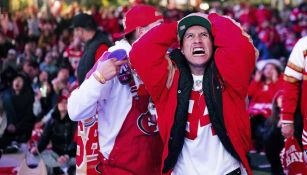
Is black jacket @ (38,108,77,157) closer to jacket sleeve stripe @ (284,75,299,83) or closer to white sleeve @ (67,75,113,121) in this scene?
jacket sleeve stripe @ (284,75,299,83)

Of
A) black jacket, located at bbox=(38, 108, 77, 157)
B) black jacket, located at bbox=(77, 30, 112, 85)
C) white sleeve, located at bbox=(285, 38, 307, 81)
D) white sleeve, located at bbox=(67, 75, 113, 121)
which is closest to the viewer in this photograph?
white sleeve, located at bbox=(67, 75, 113, 121)

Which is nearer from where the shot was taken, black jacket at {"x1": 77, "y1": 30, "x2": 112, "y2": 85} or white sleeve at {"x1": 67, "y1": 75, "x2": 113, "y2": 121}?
white sleeve at {"x1": 67, "y1": 75, "x2": 113, "y2": 121}

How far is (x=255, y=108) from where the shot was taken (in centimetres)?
1258

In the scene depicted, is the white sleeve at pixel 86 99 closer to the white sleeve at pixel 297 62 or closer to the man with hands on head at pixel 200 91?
the man with hands on head at pixel 200 91

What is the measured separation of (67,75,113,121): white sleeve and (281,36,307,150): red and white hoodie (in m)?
2.22

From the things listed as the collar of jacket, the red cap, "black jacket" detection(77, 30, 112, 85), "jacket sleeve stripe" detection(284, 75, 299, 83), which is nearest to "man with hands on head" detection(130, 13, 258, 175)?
the collar of jacket

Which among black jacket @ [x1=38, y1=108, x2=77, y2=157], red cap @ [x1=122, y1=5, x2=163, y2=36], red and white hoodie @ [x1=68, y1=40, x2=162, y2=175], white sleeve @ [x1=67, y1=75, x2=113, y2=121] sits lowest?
black jacket @ [x1=38, y1=108, x2=77, y2=157]

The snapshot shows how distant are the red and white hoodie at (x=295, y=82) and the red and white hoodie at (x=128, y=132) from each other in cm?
177

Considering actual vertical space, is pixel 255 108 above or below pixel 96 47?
below

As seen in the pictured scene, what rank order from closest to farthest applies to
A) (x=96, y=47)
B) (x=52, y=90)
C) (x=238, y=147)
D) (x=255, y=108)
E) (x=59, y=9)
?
1. (x=238, y=147)
2. (x=96, y=47)
3. (x=255, y=108)
4. (x=52, y=90)
5. (x=59, y=9)

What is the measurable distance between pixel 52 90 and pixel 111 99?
960 centimetres

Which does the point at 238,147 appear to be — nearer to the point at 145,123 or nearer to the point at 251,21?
the point at 145,123

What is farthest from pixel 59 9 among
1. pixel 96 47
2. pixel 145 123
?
pixel 145 123

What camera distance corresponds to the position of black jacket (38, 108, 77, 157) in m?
9.90
